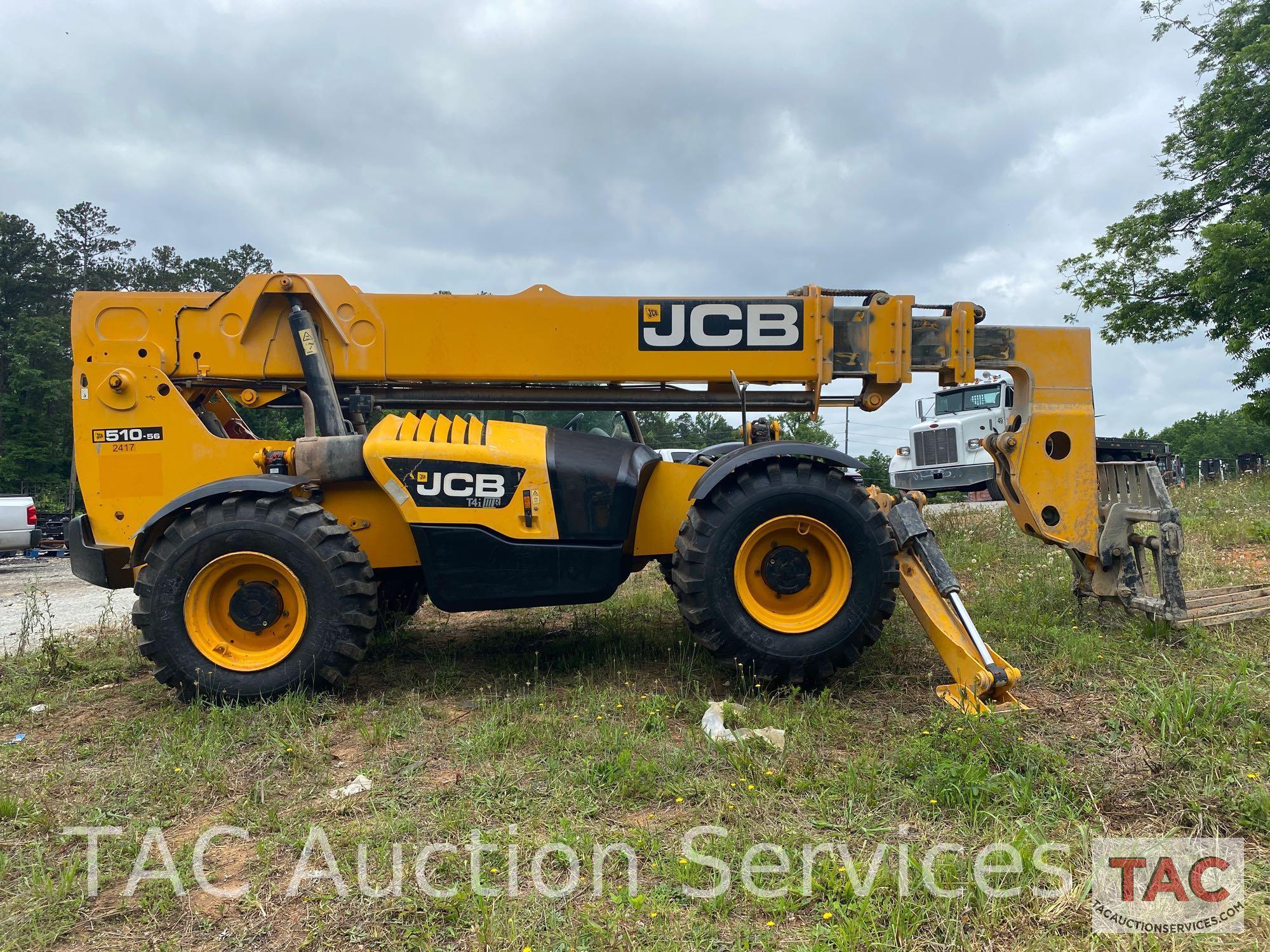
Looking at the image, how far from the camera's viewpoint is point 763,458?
184 inches

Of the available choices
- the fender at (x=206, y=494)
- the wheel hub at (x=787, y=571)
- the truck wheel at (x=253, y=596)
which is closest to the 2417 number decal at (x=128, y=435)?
the fender at (x=206, y=494)

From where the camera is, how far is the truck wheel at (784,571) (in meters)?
4.54

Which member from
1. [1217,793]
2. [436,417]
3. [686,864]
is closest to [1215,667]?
[1217,793]

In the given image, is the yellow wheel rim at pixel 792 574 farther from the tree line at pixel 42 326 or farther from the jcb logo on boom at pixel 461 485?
the tree line at pixel 42 326

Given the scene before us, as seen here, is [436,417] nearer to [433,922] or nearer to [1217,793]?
[433,922]

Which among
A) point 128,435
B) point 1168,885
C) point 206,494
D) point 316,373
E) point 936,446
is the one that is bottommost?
point 1168,885

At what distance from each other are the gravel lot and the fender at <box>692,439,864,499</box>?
5081mm

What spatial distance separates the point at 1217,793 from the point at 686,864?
2.18 m

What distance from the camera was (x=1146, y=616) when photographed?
545cm

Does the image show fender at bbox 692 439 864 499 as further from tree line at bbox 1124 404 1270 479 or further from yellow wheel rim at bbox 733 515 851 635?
tree line at bbox 1124 404 1270 479

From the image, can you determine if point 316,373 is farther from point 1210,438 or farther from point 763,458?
point 1210,438

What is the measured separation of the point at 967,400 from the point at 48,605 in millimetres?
14362

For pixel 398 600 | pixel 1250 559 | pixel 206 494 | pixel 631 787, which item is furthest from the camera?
pixel 1250 559

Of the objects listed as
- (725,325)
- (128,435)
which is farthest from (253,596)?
(725,325)
